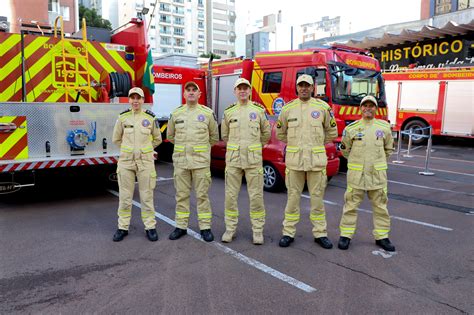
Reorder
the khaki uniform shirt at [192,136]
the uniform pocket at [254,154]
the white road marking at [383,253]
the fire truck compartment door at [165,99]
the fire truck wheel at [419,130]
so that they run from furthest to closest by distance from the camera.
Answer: the fire truck wheel at [419,130] < the fire truck compartment door at [165,99] < the khaki uniform shirt at [192,136] < the uniform pocket at [254,154] < the white road marking at [383,253]

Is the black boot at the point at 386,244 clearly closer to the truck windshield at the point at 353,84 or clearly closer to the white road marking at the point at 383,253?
the white road marking at the point at 383,253

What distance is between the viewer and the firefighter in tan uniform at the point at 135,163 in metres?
5.03

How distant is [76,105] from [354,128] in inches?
152

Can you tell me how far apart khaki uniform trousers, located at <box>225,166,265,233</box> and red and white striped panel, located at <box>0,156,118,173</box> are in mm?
2401

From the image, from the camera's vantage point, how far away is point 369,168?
470 cm

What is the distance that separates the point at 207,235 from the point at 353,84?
5738 millimetres

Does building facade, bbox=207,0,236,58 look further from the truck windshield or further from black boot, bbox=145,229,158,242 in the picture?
black boot, bbox=145,229,158,242

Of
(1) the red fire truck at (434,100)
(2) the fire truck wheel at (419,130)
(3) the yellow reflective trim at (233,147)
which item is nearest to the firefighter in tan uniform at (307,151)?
(3) the yellow reflective trim at (233,147)

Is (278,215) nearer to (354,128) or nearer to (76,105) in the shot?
(354,128)

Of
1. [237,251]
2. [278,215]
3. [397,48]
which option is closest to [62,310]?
[237,251]

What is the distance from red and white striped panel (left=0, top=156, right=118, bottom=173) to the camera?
18.8 ft

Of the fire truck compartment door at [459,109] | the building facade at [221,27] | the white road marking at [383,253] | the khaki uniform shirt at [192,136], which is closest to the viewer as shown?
the white road marking at [383,253]

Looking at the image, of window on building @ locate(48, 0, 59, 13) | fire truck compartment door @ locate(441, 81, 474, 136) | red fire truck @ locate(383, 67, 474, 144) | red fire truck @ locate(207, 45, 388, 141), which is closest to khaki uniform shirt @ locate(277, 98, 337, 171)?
red fire truck @ locate(207, 45, 388, 141)

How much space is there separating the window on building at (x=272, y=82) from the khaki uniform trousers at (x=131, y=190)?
16.8 ft
